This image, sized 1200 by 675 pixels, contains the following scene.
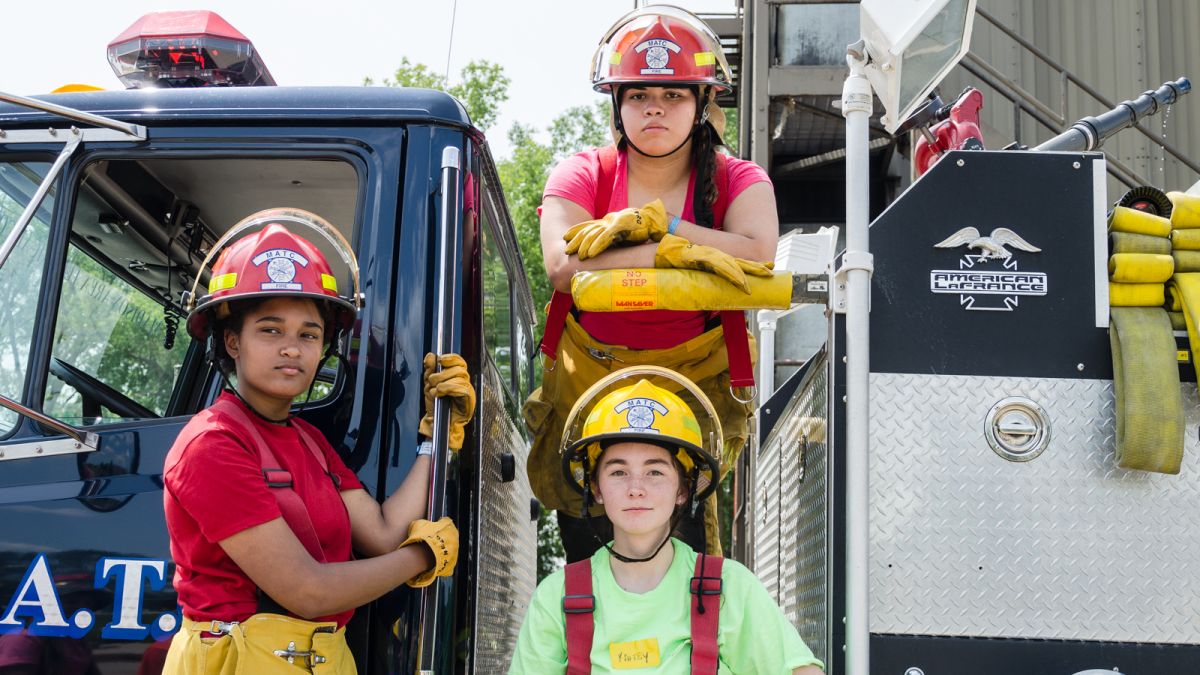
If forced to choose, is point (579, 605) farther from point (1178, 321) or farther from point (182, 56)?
point (182, 56)

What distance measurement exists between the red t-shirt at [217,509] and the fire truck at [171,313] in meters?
0.23

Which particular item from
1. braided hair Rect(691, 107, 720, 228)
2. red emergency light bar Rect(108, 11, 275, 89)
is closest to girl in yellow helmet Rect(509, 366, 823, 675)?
braided hair Rect(691, 107, 720, 228)

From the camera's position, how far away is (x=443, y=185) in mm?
3207

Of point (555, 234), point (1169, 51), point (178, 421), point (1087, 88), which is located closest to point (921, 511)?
point (555, 234)

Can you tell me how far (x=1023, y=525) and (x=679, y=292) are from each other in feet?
3.35

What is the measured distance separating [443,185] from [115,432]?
3.26ft

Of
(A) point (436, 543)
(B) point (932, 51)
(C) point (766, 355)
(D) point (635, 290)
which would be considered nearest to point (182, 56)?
(D) point (635, 290)

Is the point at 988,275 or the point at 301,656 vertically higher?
the point at 988,275

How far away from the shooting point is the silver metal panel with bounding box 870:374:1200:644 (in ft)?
10.0

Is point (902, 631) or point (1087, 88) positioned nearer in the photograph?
point (902, 631)

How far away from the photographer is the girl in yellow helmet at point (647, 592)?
290 cm

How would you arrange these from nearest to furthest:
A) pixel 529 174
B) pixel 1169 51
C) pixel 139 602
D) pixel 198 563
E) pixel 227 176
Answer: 1. pixel 198 563
2. pixel 139 602
3. pixel 227 176
4. pixel 1169 51
5. pixel 529 174

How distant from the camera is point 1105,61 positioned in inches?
433

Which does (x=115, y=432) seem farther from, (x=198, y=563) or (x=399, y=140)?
(x=399, y=140)
